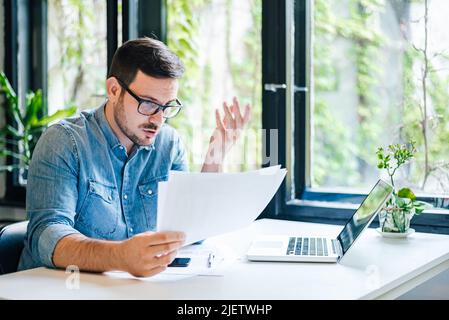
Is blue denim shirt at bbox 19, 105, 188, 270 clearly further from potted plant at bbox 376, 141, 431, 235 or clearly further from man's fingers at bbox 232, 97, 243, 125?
potted plant at bbox 376, 141, 431, 235

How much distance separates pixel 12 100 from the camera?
9.84ft

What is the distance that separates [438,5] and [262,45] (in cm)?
62

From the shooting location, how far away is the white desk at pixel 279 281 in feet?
4.35

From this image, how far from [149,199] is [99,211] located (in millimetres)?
187

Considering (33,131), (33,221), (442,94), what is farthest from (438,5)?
(33,131)

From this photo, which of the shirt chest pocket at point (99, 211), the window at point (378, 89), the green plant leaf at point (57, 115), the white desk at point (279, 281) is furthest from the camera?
the green plant leaf at point (57, 115)

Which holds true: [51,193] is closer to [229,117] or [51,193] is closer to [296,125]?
[229,117]

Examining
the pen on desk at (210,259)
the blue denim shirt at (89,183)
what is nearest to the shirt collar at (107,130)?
the blue denim shirt at (89,183)

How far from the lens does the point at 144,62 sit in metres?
1.82

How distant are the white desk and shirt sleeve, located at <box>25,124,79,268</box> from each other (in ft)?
0.27

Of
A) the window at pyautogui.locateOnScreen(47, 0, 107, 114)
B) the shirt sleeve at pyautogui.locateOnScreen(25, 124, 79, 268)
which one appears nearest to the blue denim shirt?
the shirt sleeve at pyautogui.locateOnScreen(25, 124, 79, 268)

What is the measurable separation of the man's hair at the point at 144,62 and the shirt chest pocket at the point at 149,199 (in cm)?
32

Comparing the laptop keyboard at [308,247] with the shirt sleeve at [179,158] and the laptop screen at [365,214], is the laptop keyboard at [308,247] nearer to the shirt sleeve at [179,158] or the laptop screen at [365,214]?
the laptop screen at [365,214]

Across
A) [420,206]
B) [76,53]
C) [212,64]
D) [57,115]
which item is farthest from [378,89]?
[420,206]
